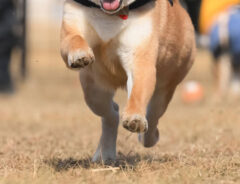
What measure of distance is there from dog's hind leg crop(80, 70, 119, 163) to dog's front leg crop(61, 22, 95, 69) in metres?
0.46

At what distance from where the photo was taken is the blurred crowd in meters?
10.6

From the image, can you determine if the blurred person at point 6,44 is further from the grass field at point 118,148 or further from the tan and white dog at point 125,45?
the tan and white dog at point 125,45

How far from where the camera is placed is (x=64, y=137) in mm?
6316

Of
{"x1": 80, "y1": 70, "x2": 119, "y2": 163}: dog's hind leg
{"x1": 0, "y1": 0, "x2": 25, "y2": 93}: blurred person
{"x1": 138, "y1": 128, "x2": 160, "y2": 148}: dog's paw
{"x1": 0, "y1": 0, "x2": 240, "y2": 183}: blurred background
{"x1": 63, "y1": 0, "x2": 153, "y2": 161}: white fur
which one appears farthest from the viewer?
{"x1": 0, "y1": 0, "x2": 25, "y2": 93}: blurred person

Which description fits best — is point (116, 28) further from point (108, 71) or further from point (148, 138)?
point (148, 138)

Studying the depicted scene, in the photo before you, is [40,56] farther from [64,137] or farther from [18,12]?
[64,137]

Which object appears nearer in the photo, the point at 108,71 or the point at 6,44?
the point at 108,71

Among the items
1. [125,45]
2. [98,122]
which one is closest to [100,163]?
[125,45]

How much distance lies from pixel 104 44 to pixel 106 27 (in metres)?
0.12

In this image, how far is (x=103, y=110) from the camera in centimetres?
475

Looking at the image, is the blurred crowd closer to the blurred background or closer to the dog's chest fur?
the blurred background

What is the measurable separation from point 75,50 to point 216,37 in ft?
23.9

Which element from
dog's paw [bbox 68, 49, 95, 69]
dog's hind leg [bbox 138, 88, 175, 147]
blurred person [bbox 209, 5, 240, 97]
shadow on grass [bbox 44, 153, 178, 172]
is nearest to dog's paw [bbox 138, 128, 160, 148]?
dog's hind leg [bbox 138, 88, 175, 147]

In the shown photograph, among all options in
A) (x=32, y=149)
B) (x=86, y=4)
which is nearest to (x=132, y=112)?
(x=86, y=4)
